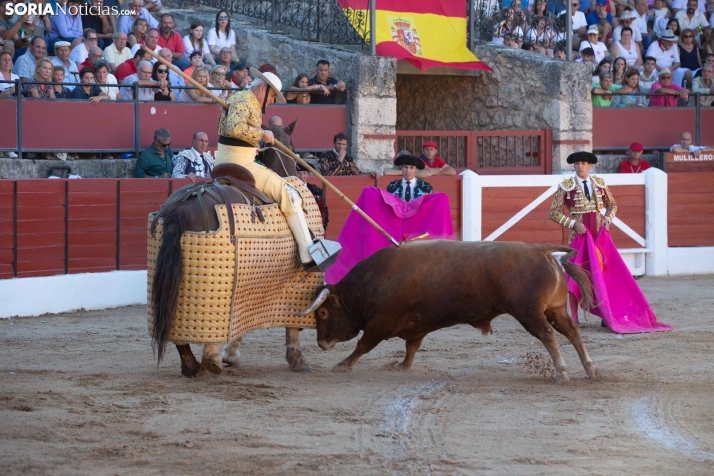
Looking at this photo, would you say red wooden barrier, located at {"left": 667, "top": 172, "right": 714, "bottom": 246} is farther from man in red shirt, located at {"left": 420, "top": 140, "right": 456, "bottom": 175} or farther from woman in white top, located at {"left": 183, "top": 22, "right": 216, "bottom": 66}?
woman in white top, located at {"left": 183, "top": 22, "right": 216, "bottom": 66}

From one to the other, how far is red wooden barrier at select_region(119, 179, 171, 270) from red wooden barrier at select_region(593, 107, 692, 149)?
234 inches

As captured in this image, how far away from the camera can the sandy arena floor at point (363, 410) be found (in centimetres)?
378

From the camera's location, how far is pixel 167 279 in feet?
16.7

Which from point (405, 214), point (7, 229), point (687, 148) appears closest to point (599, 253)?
point (405, 214)

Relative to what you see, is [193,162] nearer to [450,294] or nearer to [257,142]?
[257,142]

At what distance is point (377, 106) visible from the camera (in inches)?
442

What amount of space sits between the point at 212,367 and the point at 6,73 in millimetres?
5105

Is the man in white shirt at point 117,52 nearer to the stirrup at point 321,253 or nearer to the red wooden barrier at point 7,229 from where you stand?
the red wooden barrier at point 7,229

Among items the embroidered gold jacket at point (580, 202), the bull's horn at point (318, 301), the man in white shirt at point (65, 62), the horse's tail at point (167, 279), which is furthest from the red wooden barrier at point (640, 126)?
the horse's tail at point (167, 279)

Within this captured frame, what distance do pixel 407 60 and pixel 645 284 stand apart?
3.73 meters

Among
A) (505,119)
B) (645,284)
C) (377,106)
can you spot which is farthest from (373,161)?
(645,284)

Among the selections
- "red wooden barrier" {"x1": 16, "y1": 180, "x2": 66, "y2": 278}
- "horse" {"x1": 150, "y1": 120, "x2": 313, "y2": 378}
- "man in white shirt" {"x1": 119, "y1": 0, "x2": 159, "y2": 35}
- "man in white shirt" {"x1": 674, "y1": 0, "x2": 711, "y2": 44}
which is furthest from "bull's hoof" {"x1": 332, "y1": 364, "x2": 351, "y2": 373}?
"man in white shirt" {"x1": 674, "y1": 0, "x2": 711, "y2": 44}

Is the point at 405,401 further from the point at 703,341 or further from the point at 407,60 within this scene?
the point at 407,60

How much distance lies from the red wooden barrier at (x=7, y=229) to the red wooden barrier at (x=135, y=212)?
971mm
